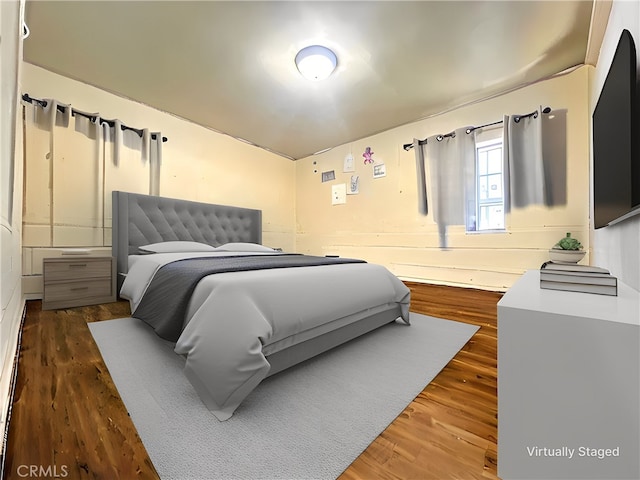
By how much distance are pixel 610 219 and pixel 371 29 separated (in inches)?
85.8

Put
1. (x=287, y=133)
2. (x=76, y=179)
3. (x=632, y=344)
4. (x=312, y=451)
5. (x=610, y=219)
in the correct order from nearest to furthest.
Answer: (x=632, y=344), (x=312, y=451), (x=610, y=219), (x=76, y=179), (x=287, y=133)

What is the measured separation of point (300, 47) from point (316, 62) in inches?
7.5

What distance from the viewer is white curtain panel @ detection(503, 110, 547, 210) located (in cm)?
310

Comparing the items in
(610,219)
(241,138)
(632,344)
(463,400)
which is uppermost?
(241,138)

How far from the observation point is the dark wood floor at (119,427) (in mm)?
Result: 831

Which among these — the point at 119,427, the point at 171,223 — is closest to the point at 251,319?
the point at 119,427

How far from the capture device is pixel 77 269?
8.77 ft

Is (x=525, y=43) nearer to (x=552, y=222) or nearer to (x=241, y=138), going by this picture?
(x=552, y=222)

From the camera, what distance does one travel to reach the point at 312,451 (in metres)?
0.91

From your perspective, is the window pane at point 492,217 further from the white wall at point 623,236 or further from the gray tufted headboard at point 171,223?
the gray tufted headboard at point 171,223

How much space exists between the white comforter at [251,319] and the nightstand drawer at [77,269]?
6.91 ft

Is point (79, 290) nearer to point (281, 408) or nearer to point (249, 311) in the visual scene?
point (249, 311)

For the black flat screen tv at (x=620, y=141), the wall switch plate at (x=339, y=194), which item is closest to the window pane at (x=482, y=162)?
the black flat screen tv at (x=620, y=141)

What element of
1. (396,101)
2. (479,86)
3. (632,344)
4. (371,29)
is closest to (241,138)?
(396,101)
